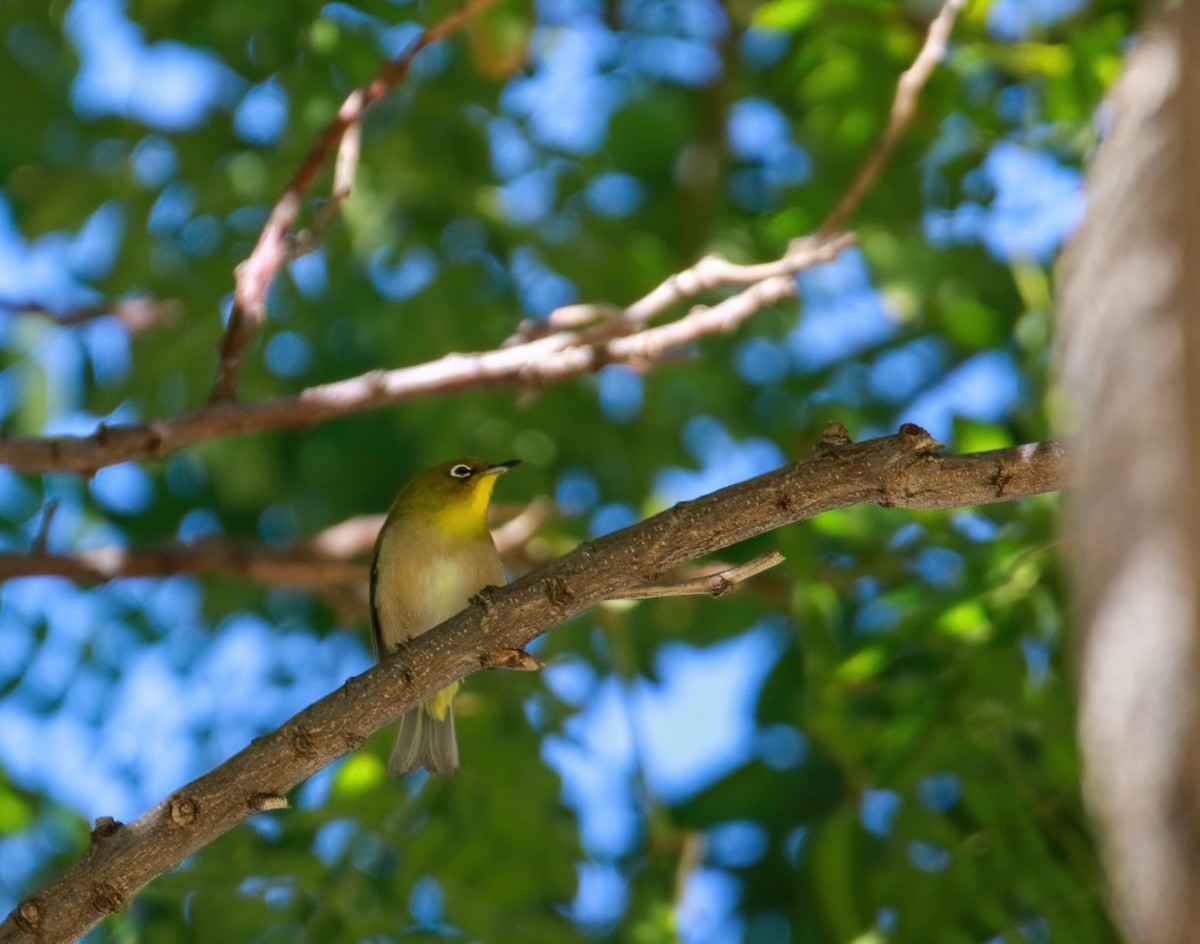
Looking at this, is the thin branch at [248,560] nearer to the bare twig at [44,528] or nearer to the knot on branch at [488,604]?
the bare twig at [44,528]

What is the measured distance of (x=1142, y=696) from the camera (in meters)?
0.86

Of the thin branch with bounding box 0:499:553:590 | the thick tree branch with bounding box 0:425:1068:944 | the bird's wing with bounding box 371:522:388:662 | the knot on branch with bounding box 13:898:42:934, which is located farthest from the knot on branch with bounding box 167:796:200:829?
the bird's wing with bounding box 371:522:388:662

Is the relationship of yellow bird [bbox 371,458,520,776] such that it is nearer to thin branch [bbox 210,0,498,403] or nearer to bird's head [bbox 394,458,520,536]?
bird's head [bbox 394,458,520,536]

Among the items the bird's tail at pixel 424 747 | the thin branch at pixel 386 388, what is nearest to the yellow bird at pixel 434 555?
the bird's tail at pixel 424 747

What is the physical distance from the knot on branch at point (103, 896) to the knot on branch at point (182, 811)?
249 mm

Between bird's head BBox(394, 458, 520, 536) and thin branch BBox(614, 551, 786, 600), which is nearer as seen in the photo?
thin branch BBox(614, 551, 786, 600)

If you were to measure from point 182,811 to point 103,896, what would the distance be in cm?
32

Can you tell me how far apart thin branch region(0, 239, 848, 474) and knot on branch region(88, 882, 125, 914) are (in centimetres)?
137

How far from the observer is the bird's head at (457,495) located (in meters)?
6.18

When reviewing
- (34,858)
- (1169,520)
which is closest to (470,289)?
(34,858)

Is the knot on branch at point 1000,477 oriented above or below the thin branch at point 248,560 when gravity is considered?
above

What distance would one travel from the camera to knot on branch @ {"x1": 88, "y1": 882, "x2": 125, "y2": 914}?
3.39 metres

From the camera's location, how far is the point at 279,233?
4.43 m

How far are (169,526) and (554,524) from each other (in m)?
2.33
